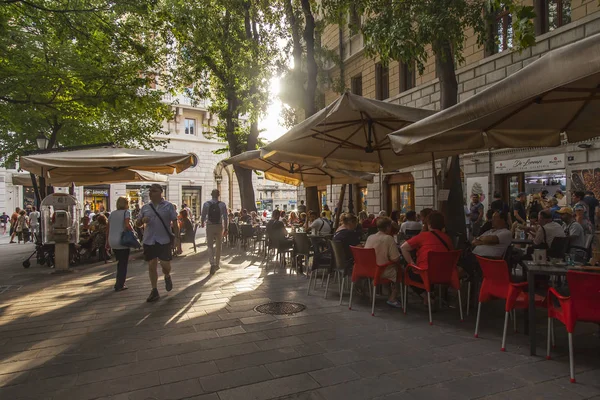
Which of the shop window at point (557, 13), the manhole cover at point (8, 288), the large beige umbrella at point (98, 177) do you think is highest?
the shop window at point (557, 13)

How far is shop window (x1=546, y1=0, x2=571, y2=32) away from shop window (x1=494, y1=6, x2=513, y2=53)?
1.08 m

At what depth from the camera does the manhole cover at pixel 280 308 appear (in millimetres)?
5562

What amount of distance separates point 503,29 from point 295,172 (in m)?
7.76

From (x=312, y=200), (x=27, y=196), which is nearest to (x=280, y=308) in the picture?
(x=312, y=200)

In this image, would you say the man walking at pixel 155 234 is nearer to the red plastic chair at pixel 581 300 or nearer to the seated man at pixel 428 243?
the seated man at pixel 428 243

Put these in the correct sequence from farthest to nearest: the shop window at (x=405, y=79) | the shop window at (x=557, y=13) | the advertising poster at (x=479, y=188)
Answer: the shop window at (x=405, y=79) < the advertising poster at (x=479, y=188) < the shop window at (x=557, y=13)

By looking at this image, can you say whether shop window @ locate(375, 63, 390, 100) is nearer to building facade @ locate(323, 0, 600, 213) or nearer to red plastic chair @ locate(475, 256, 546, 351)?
building facade @ locate(323, 0, 600, 213)

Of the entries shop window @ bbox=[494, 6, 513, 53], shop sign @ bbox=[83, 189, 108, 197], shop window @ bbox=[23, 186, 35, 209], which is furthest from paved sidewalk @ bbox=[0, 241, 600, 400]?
shop window @ bbox=[23, 186, 35, 209]

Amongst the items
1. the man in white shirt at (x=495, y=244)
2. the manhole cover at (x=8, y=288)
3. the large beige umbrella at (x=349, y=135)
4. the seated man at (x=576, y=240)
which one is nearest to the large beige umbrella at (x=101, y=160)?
the large beige umbrella at (x=349, y=135)

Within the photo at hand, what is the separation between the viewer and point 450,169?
8023 mm

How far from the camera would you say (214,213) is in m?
8.94

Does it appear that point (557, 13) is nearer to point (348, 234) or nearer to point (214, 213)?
point (348, 234)

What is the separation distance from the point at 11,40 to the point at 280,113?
1228cm

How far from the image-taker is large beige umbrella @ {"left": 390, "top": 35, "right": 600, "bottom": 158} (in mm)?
2797
